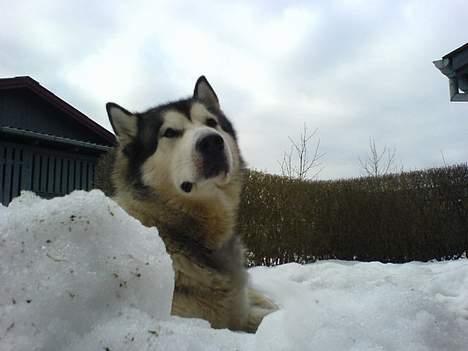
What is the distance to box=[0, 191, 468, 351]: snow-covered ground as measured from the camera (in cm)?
94

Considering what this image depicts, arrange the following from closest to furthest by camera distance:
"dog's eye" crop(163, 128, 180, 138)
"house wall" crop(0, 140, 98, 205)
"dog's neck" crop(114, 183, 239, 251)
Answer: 1. "dog's neck" crop(114, 183, 239, 251)
2. "dog's eye" crop(163, 128, 180, 138)
3. "house wall" crop(0, 140, 98, 205)

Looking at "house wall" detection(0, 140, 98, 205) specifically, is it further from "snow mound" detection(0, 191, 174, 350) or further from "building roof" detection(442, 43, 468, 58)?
"snow mound" detection(0, 191, 174, 350)

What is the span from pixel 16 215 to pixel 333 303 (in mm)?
1116

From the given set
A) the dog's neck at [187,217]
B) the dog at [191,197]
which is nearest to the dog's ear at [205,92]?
the dog at [191,197]

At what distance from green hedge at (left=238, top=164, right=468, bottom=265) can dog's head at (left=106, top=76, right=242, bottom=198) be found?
5652 millimetres

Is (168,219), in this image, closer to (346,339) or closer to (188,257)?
(188,257)

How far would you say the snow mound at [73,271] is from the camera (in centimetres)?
92

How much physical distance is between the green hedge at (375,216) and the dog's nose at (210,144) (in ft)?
19.3

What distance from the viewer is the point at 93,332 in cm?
96

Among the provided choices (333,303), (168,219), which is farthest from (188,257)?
(333,303)

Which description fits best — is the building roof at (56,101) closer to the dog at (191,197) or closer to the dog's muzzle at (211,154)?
the dog at (191,197)

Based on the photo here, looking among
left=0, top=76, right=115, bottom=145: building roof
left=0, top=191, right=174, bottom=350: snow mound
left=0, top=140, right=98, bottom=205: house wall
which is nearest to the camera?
left=0, top=191, right=174, bottom=350: snow mound

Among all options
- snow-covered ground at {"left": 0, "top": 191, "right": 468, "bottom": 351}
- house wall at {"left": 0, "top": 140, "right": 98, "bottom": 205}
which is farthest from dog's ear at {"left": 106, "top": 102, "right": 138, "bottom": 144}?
house wall at {"left": 0, "top": 140, "right": 98, "bottom": 205}

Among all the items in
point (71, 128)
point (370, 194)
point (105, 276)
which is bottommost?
point (105, 276)
